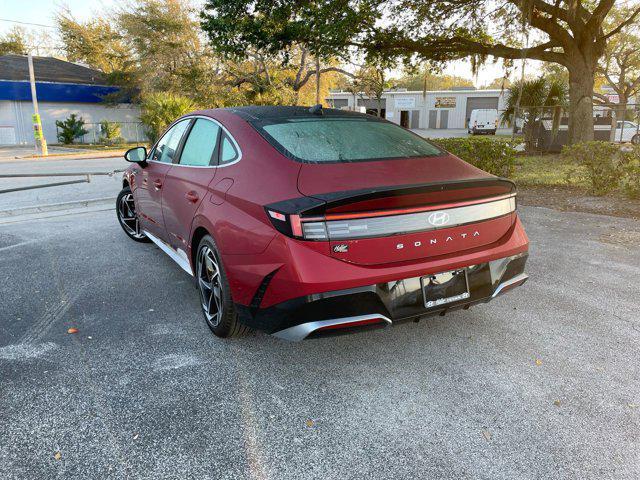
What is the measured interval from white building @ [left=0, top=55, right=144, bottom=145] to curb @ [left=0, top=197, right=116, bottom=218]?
26.8 metres

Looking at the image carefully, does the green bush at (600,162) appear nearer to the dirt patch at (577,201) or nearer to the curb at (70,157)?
the dirt patch at (577,201)

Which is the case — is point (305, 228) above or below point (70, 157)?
above

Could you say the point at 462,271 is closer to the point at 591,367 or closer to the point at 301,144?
the point at 591,367

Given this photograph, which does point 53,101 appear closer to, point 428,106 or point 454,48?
point 454,48

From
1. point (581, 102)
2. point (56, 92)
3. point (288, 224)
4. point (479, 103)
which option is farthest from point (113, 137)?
point (479, 103)

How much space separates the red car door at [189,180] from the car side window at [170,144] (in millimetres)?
216

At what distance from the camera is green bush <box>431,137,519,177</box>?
30.0 feet

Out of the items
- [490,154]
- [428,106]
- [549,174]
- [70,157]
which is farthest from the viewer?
[428,106]

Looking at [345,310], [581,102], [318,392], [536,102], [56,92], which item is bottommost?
[318,392]

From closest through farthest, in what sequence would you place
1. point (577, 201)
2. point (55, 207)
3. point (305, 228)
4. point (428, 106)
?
1. point (305, 228)
2. point (55, 207)
3. point (577, 201)
4. point (428, 106)

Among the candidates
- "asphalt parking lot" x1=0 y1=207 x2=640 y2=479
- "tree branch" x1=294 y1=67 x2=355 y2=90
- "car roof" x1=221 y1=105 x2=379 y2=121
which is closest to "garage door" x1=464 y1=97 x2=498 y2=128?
"tree branch" x1=294 y1=67 x2=355 y2=90

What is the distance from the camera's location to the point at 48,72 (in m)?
33.1

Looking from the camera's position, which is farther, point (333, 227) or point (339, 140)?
point (339, 140)

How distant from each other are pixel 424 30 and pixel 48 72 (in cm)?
2889
